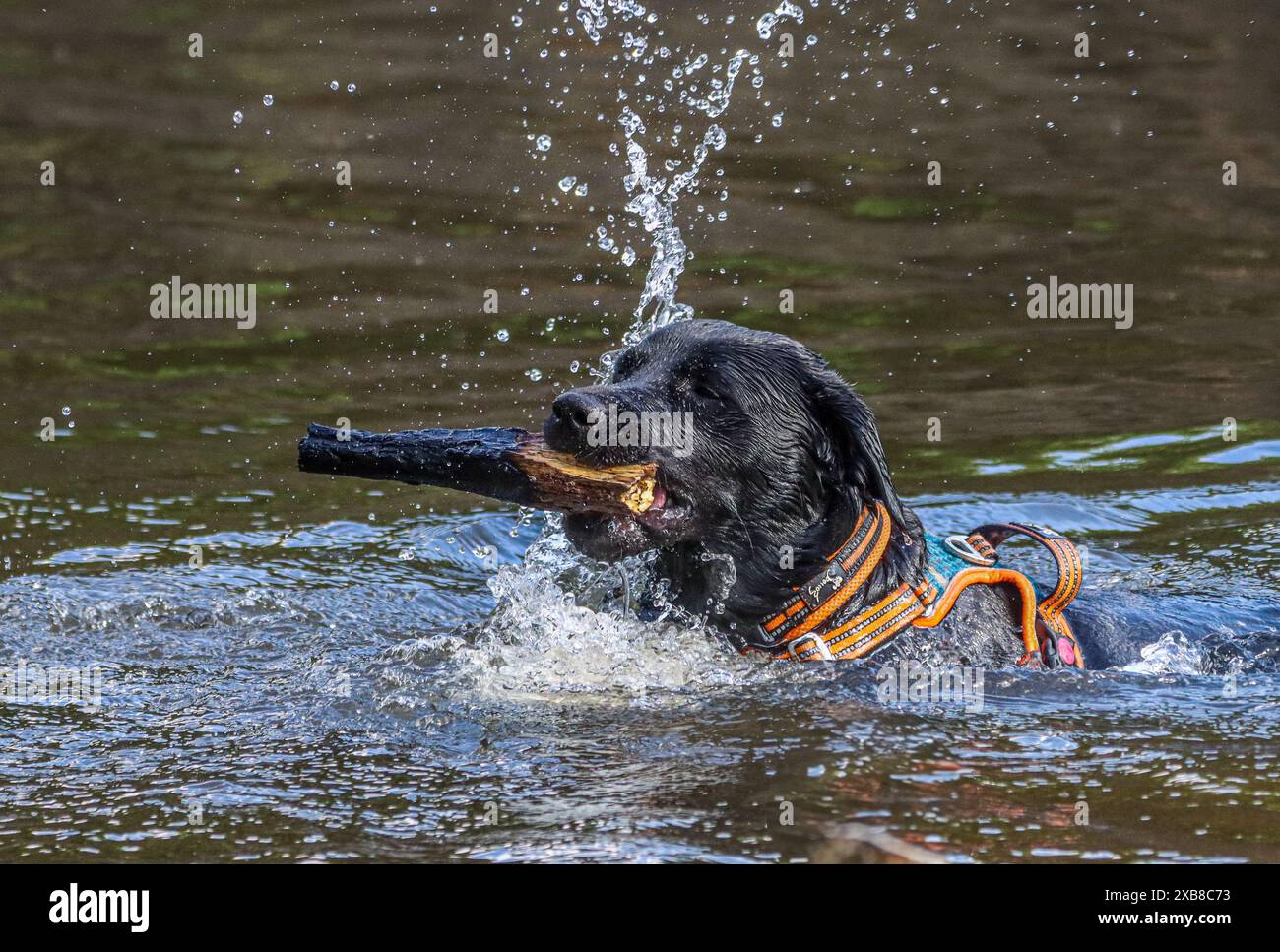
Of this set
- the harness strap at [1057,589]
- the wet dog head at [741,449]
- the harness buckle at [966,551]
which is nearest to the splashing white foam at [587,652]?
the wet dog head at [741,449]

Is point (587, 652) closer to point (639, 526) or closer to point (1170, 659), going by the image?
point (639, 526)

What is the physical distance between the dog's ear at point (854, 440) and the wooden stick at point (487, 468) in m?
0.70

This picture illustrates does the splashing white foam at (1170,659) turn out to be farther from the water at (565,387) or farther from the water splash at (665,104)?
the water splash at (665,104)

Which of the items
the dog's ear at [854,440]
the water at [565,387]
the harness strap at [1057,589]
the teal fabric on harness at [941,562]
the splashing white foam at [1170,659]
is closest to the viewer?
the water at [565,387]

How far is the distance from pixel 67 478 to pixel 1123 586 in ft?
17.8

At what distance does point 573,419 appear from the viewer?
523 centimetres

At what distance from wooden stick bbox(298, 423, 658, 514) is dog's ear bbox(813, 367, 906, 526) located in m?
0.70

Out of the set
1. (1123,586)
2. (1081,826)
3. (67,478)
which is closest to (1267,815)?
(1081,826)

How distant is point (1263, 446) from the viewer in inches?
374

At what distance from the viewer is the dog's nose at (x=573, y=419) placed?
522 centimetres

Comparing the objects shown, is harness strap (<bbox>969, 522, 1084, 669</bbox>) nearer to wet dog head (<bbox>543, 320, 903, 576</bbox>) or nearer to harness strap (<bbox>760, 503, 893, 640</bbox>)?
harness strap (<bbox>760, 503, 893, 640</bbox>)

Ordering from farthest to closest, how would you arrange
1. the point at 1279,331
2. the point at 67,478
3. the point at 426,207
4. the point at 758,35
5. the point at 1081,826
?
1. the point at 758,35
2. the point at 426,207
3. the point at 1279,331
4. the point at 67,478
5. the point at 1081,826

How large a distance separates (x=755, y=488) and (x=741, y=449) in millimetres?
149

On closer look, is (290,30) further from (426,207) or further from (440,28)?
(426,207)
